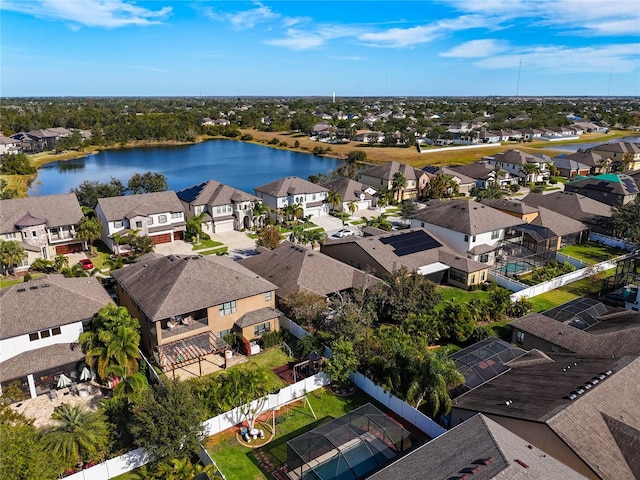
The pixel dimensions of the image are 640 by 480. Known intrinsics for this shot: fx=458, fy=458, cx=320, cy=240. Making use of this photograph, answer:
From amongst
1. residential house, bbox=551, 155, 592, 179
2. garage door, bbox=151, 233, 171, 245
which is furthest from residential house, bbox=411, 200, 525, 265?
residential house, bbox=551, 155, 592, 179

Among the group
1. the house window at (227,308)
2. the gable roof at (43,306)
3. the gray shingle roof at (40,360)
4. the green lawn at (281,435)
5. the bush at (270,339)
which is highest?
the gable roof at (43,306)

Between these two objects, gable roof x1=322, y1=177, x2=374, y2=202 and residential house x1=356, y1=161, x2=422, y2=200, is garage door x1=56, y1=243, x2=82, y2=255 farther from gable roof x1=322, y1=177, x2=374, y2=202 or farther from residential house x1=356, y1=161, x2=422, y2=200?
residential house x1=356, y1=161, x2=422, y2=200

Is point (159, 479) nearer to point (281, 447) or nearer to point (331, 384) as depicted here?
point (281, 447)

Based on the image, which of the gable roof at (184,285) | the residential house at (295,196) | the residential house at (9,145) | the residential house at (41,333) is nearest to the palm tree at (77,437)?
the residential house at (41,333)

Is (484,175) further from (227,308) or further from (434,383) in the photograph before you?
(434,383)

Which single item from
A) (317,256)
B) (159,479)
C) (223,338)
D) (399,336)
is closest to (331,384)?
(399,336)

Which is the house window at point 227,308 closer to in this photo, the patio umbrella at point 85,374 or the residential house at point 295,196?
the patio umbrella at point 85,374

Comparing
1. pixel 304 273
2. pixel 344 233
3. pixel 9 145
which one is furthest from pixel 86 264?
pixel 9 145
